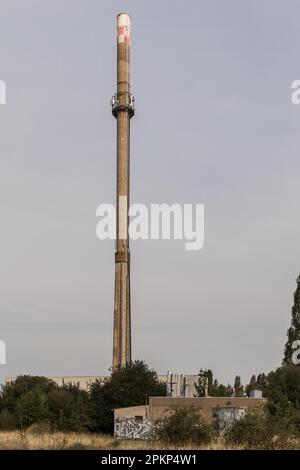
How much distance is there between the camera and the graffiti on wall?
4984cm

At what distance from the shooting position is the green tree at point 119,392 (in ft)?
188

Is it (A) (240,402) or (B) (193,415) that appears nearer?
(B) (193,415)

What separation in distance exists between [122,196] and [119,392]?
2066cm

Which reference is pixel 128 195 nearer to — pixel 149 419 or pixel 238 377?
pixel 149 419

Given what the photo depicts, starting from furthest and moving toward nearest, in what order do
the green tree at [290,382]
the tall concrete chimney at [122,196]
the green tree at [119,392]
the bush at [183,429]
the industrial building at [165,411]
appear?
1. the tall concrete chimney at [122,196]
2. the green tree at [290,382]
3. the green tree at [119,392]
4. the industrial building at [165,411]
5. the bush at [183,429]

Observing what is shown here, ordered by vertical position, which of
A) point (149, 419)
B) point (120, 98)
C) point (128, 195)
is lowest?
point (149, 419)

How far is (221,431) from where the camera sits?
39.9 metres

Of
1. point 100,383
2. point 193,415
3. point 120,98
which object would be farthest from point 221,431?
point 120,98

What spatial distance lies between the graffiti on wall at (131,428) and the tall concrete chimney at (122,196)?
43.8ft

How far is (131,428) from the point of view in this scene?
51.0 meters

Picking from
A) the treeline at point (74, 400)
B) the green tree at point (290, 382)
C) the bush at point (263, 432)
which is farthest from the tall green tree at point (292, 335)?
the bush at point (263, 432)

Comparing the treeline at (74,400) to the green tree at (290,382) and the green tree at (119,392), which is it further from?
the green tree at (290,382)

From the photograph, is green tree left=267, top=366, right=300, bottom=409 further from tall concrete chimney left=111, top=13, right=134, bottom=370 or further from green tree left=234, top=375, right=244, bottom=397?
green tree left=234, top=375, right=244, bottom=397
